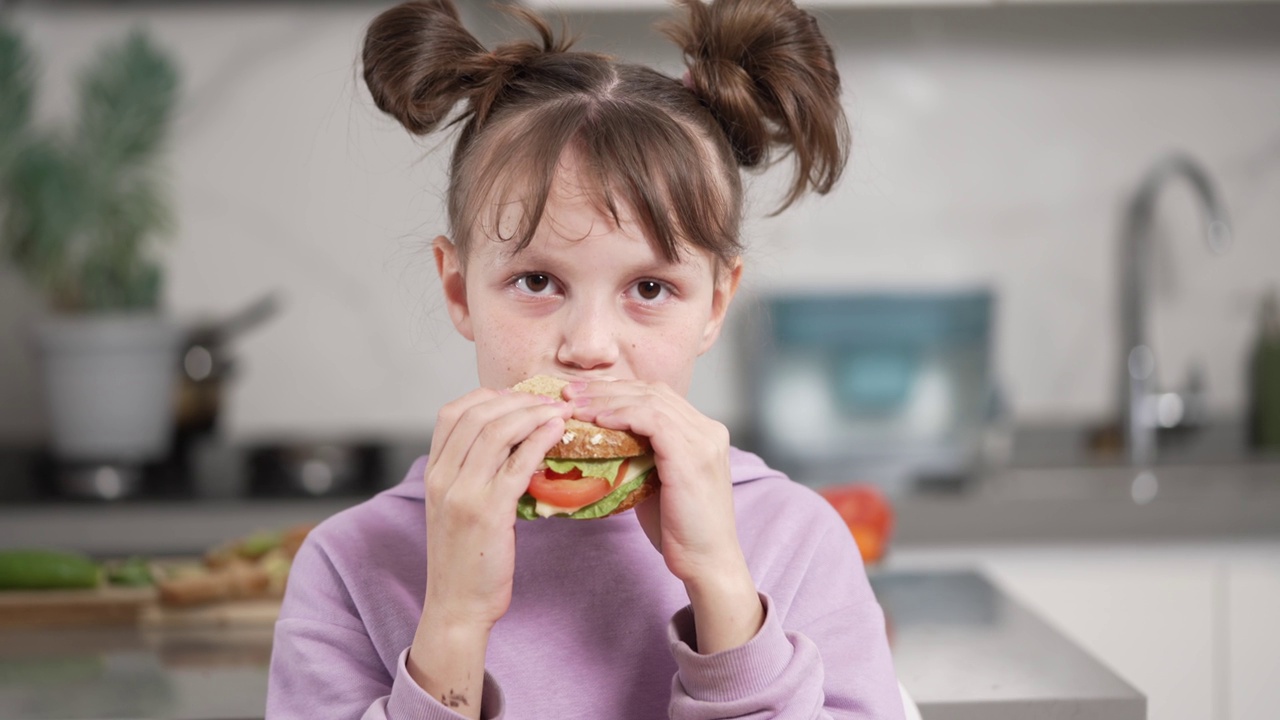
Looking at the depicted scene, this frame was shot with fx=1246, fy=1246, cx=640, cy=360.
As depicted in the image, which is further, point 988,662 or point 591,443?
point 988,662

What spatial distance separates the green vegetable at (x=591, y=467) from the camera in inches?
32.8

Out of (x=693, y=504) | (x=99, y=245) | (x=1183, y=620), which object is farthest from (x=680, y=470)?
(x=99, y=245)

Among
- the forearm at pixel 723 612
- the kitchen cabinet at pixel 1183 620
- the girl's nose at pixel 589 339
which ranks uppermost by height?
the girl's nose at pixel 589 339

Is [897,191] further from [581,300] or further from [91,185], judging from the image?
[581,300]

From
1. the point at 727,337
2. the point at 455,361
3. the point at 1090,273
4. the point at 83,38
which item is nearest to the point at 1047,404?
the point at 1090,273

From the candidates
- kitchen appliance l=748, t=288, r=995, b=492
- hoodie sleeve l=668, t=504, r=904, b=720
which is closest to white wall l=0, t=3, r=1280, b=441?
kitchen appliance l=748, t=288, r=995, b=492

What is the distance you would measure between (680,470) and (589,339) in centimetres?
11

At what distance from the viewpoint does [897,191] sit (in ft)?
8.44

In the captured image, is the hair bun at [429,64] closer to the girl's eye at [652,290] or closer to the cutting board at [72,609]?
the girl's eye at [652,290]

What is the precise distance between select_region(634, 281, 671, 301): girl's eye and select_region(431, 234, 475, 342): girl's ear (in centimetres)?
16

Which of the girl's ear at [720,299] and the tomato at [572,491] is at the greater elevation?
the girl's ear at [720,299]

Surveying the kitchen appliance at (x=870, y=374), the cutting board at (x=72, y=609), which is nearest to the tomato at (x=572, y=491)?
the cutting board at (x=72, y=609)

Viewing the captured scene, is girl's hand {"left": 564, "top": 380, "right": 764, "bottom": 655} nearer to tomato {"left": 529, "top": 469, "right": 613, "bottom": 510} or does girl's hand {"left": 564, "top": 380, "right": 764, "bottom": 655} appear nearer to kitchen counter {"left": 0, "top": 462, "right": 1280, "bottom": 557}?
tomato {"left": 529, "top": 469, "right": 613, "bottom": 510}

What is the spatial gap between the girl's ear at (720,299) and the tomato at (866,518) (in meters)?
0.46
